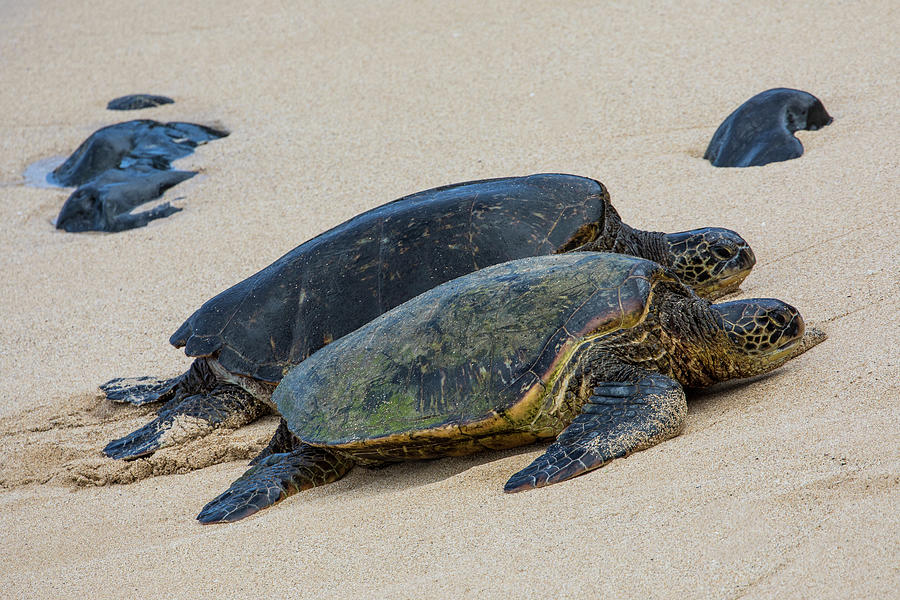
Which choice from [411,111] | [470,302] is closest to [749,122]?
[411,111]

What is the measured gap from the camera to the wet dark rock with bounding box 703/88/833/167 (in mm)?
5660

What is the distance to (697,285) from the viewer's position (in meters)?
4.40

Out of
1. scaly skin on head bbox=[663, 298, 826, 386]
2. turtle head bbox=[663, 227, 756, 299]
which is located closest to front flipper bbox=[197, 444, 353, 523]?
scaly skin on head bbox=[663, 298, 826, 386]

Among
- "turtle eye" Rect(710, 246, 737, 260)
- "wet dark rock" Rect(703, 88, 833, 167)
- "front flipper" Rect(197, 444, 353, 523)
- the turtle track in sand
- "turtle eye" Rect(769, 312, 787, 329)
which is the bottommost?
the turtle track in sand

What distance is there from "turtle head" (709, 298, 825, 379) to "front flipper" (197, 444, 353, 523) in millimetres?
1468

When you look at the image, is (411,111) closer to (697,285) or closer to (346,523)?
(697,285)

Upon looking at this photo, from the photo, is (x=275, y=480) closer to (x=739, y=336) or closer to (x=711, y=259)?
(x=739, y=336)

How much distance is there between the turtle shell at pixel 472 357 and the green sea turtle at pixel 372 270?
0.65 metres

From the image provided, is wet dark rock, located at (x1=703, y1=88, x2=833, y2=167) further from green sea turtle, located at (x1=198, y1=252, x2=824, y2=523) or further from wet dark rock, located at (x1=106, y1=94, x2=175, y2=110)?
wet dark rock, located at (x1=106, y1=94, x2=175, y2=110)

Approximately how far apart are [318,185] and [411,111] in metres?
1.41

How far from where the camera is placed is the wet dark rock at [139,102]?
8852mm

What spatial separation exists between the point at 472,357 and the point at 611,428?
54 cm

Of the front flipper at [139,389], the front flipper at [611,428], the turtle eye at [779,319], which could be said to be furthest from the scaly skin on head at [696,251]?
the front flipper at [139,389]

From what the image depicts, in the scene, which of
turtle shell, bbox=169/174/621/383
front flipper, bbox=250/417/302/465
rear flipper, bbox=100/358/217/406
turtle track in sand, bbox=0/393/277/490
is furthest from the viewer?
rear flipper, bbox=100/358/217/406
